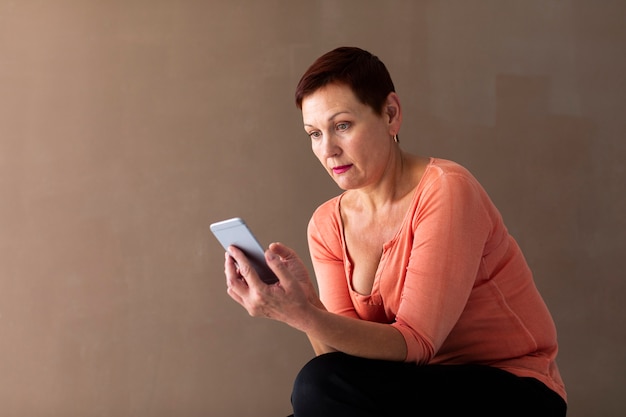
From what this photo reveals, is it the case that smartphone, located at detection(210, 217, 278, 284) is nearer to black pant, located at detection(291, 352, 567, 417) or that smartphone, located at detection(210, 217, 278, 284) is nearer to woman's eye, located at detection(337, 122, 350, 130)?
black pant, located at detection(291, 352, 567, 417)

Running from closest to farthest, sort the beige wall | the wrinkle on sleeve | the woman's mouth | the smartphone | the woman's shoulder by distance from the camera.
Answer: the smartphone
the wrinkle on sleeve
the woman's shoulder
the woman's mouth
the beige wall

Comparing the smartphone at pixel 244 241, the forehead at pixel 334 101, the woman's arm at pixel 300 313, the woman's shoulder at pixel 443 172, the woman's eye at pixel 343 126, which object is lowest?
the woman's arm at pixel 300 313

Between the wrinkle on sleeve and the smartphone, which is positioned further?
the wrinkle on sleeve

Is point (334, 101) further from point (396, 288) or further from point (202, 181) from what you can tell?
point (202, 181)

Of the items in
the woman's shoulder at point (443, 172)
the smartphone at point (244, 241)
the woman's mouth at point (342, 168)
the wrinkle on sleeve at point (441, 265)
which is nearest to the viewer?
the smartphone at point (244, 241)

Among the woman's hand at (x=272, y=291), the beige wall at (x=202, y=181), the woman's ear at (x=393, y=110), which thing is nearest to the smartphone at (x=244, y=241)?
the woman's hand at (x=272, y=291)

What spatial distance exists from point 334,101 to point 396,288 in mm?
389

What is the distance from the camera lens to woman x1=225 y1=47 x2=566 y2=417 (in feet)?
4.04

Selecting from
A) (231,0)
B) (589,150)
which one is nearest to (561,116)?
(589,150)

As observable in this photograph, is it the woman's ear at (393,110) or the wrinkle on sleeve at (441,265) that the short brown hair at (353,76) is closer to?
the woman's ear at (393,110)

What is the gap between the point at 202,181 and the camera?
285cm

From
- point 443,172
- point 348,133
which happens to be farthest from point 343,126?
point 443,172

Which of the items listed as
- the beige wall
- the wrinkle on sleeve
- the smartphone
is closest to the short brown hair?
the wrinkle on sleeve

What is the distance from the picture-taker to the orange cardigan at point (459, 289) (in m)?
1.30
